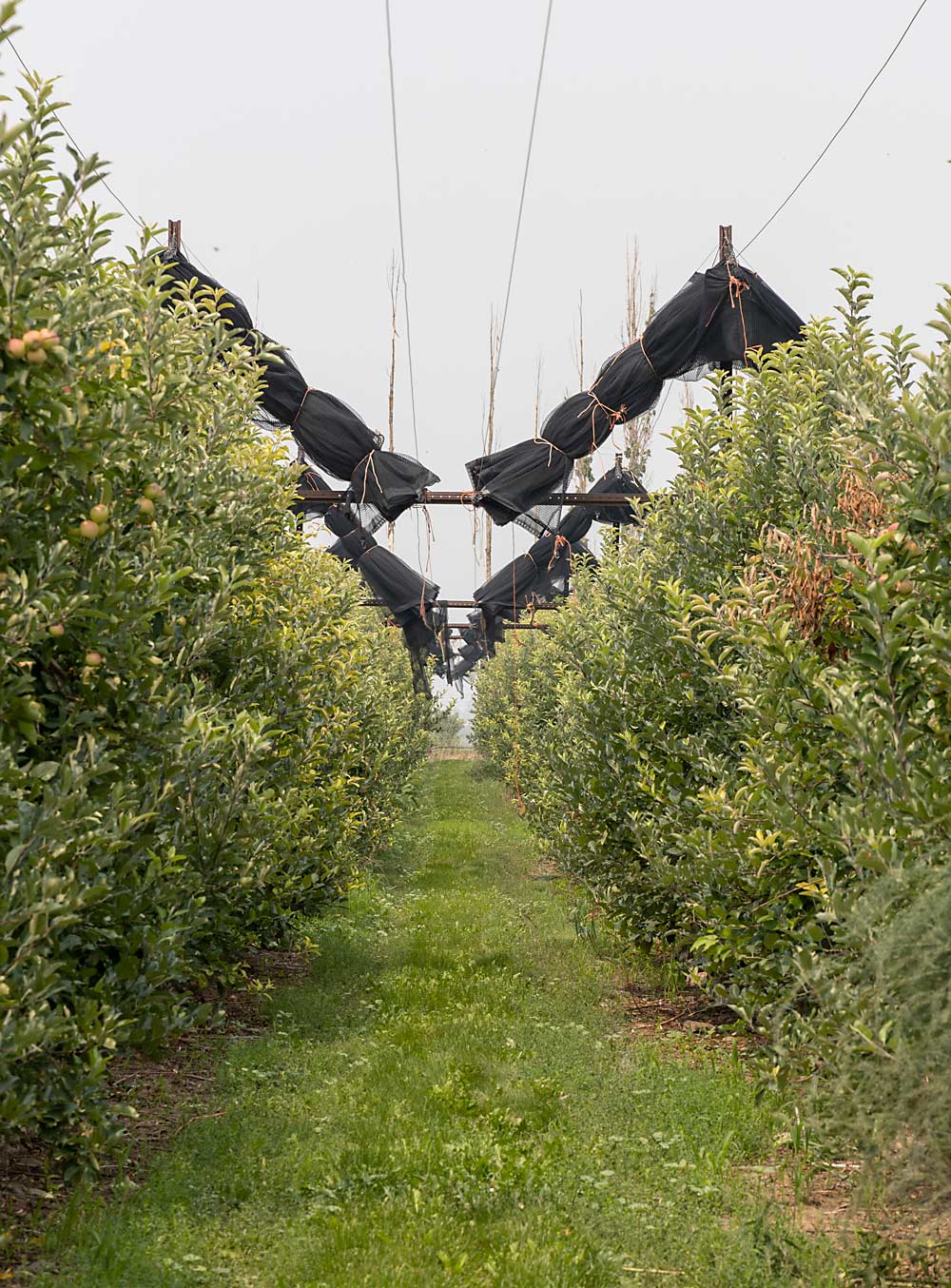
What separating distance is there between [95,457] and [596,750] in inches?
199

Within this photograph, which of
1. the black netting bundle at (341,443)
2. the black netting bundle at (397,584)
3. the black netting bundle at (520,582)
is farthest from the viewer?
the black netting bundle at (520,582)

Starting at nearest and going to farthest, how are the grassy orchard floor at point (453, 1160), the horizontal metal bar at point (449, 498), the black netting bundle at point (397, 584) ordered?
the grassy orchard floor at point (453, 1160), the horizontal metal bar at point (449, 498), the black netting bundle at point (397, 584)

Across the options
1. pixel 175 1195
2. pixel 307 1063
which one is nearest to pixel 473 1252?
pixel 175 1195

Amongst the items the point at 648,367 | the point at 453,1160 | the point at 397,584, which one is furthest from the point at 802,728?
the point at 397,584

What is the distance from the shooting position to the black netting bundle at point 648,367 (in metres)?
9.66

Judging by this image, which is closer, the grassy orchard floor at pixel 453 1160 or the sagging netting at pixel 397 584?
the grassy orchard floor at pixel 453 1160

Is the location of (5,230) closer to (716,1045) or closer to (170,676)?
(170,676)

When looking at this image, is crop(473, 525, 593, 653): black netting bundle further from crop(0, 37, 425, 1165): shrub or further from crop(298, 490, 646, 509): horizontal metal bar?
crop(0, 37, 425, 1165): shrub

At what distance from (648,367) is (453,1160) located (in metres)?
7.03

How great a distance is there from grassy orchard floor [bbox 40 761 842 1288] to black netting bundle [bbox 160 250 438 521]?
15.1ft

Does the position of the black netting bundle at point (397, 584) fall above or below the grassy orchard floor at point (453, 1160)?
above

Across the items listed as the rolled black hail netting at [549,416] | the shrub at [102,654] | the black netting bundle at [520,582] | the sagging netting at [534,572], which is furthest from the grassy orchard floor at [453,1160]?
the black netting bundle at [520,582]

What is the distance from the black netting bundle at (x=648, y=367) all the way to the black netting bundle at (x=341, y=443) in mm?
721

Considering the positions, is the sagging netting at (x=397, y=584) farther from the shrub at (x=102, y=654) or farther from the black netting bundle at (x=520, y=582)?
the shrub at (x=102, y=654)
